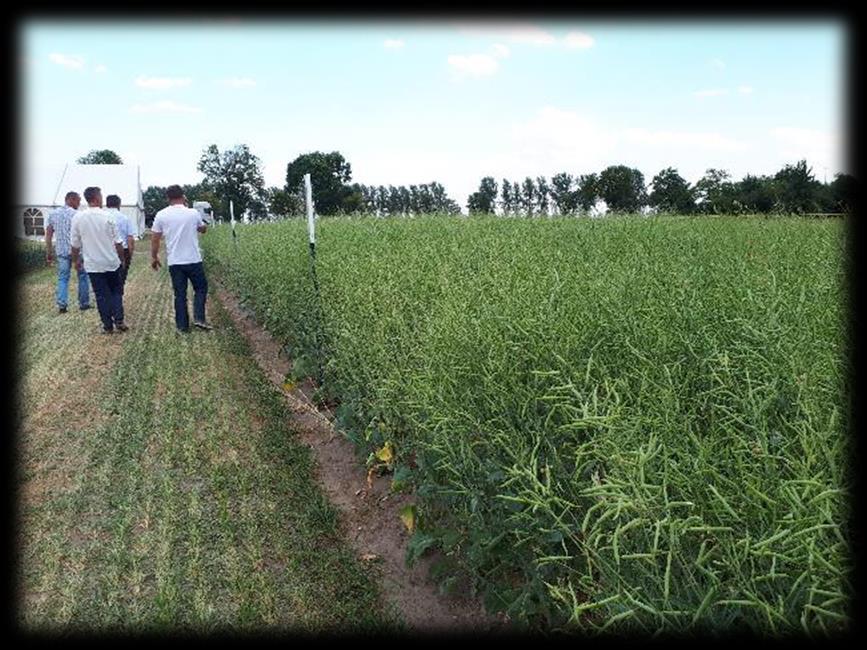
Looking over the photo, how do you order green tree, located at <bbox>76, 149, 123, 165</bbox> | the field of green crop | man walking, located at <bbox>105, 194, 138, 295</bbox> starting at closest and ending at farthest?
the field of green crop
man walking, located at <bbox>105, 194, 138, 295</bbox>
green tree, located at <bbox>76, 149, 123, 165</bbox>

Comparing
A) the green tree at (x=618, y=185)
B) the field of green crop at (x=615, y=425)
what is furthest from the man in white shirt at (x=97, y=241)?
the green tree at (x=618, y=185)

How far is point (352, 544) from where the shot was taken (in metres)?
4.18

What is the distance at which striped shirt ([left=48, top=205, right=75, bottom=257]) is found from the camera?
12688mm

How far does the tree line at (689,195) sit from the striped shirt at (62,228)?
352 inches

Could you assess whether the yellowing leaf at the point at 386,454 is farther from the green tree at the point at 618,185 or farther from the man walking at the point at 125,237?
the green tree at the point at 618,185

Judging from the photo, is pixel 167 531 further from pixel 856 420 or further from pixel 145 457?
pixel 856 420

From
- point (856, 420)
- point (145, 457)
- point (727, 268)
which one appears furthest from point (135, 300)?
point (856, 420)

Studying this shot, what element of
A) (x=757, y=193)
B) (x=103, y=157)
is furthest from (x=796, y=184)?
(x=103, y=157)

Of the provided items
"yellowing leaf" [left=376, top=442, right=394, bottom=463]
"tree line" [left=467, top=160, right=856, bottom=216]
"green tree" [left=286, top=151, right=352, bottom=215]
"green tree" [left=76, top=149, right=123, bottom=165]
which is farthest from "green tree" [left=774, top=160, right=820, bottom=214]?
"green tree" [left=76, top=149, right=123, bottom=165]

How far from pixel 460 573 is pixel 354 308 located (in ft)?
8.30

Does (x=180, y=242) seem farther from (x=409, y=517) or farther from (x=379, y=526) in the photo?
(x=409, y=517)

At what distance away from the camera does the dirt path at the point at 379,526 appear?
3350 mm

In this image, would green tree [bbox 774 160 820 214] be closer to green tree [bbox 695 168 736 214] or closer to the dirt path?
green tree [bbox 695 168 736 214]

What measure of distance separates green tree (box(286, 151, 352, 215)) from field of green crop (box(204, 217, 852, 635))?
26697 mm
